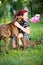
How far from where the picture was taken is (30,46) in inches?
66.4

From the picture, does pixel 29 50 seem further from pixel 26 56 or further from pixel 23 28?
pixel 23 28

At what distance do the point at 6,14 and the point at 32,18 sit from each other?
0.23 m

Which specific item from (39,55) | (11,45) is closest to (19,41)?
(11,45)

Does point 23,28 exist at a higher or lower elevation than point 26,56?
higher

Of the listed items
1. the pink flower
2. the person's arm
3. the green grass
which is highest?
the pink flower

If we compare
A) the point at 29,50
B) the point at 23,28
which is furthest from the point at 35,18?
the point at 29,50

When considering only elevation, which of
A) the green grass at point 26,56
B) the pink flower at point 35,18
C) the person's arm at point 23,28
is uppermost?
the pink flower at point 35,18

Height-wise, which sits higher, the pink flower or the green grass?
the pink flower

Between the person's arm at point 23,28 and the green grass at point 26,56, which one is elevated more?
the person's arm at point 23,28

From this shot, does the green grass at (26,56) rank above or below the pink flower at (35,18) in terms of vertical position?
below

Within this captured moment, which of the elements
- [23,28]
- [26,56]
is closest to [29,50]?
[26,56]

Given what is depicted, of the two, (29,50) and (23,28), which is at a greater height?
(23,28)

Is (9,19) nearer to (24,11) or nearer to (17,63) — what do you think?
(24,11)

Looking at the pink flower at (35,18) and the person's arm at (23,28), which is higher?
the pink flower at (35,18)
